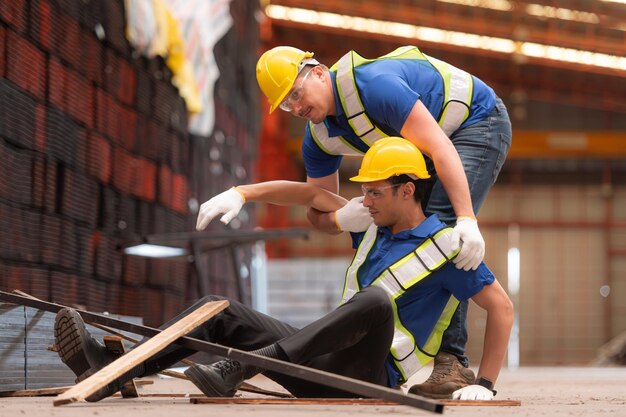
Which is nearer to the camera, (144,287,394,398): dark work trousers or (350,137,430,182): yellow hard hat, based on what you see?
(144,287,394,398): dark work trousers

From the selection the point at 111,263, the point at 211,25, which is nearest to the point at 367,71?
the point at 111,263

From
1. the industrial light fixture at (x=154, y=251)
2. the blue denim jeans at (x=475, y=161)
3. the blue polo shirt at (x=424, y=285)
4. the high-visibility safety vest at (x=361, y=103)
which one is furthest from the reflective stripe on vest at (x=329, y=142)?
the industrial light fixture at (x=154, y=251)

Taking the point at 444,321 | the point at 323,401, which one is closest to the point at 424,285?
the point at 444,321

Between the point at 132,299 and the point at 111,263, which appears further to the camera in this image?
→ the point at 132,299

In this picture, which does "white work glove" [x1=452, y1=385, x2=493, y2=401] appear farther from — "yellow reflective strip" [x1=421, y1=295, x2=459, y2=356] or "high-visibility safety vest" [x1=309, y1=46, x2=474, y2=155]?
"high-visibility safety vest" [x1=309, y1=46, x2=474, y2=155]

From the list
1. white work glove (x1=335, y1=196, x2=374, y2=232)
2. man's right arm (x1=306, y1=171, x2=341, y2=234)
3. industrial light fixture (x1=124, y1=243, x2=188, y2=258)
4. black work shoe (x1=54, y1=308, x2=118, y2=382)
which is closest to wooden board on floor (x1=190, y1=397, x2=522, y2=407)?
black work shoe (x1=54, y1=308, x2=118, y2=382)

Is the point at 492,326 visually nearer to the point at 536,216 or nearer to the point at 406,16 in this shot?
the point at 406,16

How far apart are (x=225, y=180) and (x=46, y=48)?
5517mm

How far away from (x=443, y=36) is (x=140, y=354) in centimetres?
1936

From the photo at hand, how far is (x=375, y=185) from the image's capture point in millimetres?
3961

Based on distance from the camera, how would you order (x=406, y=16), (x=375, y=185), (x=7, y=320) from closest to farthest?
1. (x=375, y=185)
2. (x=7, y=320)
3. (x=406, y=16)

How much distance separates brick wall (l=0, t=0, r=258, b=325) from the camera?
20.5 ft

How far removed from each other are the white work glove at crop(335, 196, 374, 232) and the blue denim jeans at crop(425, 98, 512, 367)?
0.85 ft

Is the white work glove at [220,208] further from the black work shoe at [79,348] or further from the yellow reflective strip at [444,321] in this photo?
the yellow reflective strip at [444,321]
